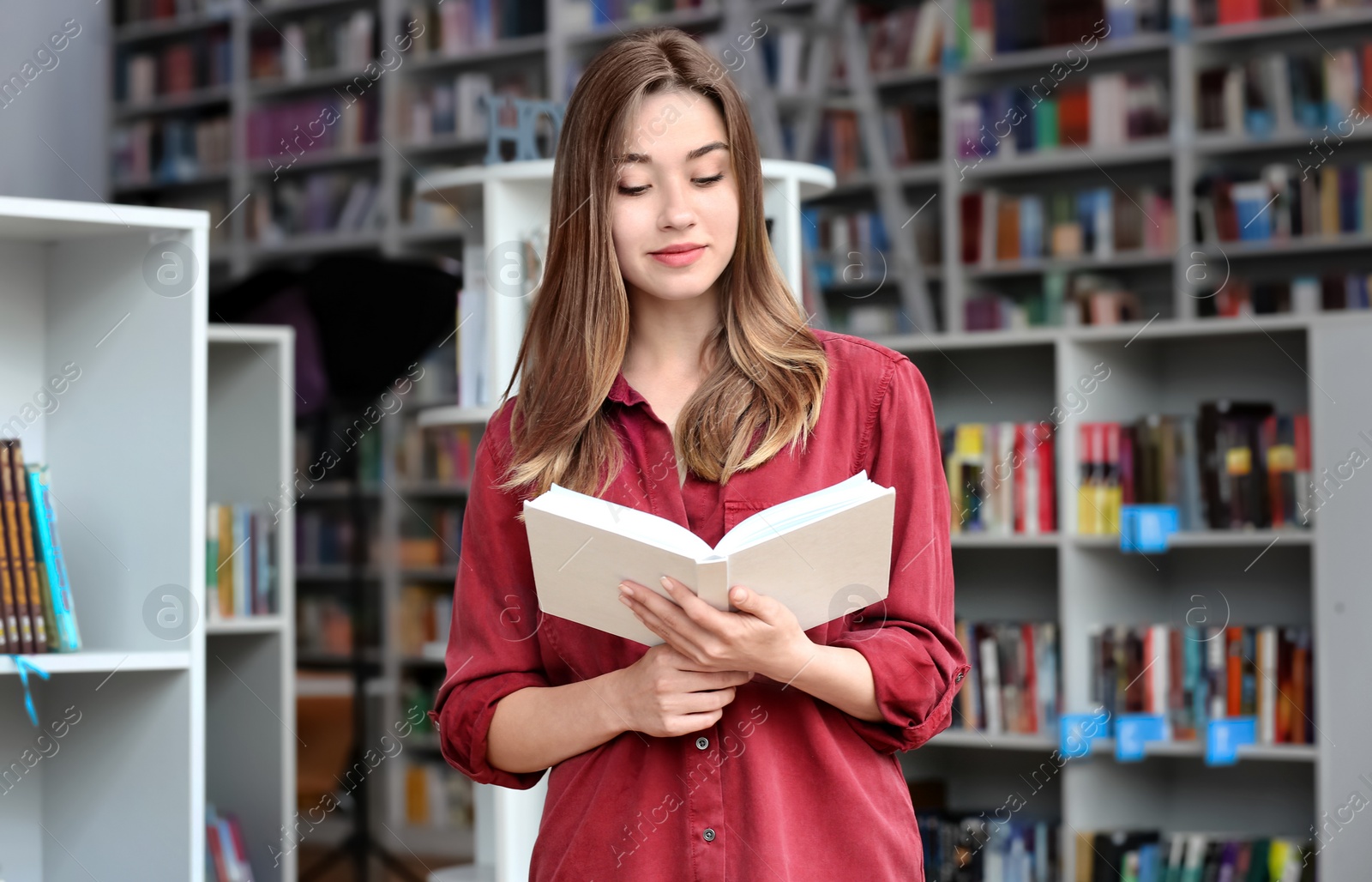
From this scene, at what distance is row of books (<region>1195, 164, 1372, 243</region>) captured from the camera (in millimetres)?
5395

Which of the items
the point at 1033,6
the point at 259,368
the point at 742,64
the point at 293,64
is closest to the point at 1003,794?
the point at 259,368

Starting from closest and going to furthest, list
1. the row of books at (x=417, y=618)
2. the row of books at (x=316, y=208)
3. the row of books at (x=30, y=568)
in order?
1. the row of books at (x=30, y=568)
2. the row of books at (x=417, y=618)
3. the row of books at (x=316, y=208)

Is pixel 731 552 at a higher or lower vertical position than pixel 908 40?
lower

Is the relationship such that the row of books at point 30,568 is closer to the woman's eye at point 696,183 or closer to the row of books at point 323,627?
the woman's eye at point 696,183

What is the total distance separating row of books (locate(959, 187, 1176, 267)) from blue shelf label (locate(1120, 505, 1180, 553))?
2673 mm

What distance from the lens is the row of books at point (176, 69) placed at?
22.6 ft

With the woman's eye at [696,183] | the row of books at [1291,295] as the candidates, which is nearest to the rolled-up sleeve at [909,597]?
the woman's eye at [696,183]

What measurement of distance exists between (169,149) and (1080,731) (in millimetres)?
5427

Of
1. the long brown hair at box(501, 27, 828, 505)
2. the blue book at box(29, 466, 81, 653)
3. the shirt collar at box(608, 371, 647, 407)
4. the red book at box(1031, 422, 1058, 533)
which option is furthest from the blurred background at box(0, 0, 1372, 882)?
the shirt collar at box(608, 371, 647, 407)

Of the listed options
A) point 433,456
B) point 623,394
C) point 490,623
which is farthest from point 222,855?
point 433,456

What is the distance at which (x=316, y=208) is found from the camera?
668 centimetres

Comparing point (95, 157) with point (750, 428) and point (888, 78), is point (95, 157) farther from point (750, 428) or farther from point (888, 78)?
point (750, 428)

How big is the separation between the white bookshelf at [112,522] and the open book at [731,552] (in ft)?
3.35

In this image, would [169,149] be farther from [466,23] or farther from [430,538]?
[430,538]
